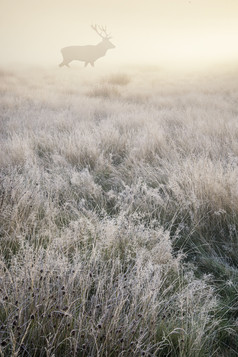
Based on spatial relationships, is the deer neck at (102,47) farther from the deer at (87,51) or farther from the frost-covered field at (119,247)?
the frost-covered field at (119,247)

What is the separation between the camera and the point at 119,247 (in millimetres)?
1756

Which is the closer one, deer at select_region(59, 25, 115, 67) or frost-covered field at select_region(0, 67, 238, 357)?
frost-covered field at select_region(0, 67, 238, 357)

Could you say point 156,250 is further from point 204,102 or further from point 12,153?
point 204,102

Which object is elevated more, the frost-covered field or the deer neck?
the deer neck

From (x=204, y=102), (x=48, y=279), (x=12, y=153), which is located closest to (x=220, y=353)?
(x=48, y=279)

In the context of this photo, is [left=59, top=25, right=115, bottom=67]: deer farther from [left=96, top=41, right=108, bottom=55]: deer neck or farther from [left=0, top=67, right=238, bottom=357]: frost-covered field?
[left=0, top=67, right=238, bottom=357]: frost-covered field

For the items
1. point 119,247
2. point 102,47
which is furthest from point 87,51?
point 119,247

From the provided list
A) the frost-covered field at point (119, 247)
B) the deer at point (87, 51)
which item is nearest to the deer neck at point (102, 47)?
the deer at point (87, 51)

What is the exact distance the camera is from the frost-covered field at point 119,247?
102cm

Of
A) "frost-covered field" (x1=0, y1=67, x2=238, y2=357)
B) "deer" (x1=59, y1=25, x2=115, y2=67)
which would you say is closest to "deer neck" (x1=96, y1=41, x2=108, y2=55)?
"deer" (x1=59, y1=25, x2=115, y2=67)

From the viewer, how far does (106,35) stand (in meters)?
20.5

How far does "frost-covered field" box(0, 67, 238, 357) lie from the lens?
1.02 m

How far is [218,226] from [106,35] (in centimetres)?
2223

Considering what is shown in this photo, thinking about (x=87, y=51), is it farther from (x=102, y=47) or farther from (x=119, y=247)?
(x=119, y=247)
